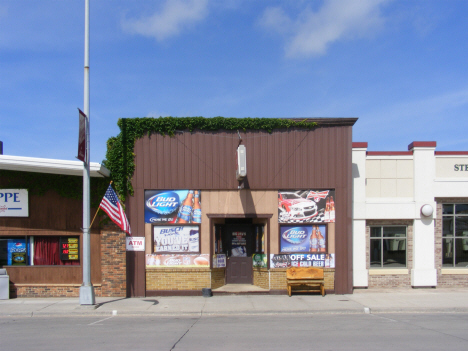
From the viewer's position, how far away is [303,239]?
1452 cm

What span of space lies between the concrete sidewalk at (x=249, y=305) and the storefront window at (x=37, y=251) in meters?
1.35

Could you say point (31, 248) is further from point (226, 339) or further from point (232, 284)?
point (226, 339)

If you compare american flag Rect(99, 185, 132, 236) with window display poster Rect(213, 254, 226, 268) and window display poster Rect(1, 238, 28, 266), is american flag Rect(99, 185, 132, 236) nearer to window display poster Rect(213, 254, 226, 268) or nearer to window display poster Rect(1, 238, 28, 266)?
window display poster Rect(213, 254, 226, 268)

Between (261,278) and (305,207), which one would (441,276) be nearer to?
(305,207)

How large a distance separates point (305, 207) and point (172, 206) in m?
4.88

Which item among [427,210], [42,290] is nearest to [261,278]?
[427,210]

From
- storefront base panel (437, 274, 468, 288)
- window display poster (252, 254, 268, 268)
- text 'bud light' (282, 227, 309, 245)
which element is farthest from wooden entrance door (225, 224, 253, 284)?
storefront base panel (437, 274, 468, 288)

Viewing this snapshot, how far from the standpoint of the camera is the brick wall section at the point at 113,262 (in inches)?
550

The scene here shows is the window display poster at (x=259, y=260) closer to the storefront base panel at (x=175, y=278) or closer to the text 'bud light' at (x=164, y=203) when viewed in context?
the storefront base panel at (x=175, y=278)

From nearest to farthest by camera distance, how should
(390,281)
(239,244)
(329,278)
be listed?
(329,278), (390,281), (239,244)

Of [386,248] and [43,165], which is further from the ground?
[43,165]

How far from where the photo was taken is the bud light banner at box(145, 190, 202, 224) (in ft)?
47.0

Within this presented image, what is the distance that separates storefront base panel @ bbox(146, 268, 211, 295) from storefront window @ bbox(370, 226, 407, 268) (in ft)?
21.6

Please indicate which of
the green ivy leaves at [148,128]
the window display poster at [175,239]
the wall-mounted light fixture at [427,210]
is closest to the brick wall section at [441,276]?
the wall-mounted light fixture at [427,210]
